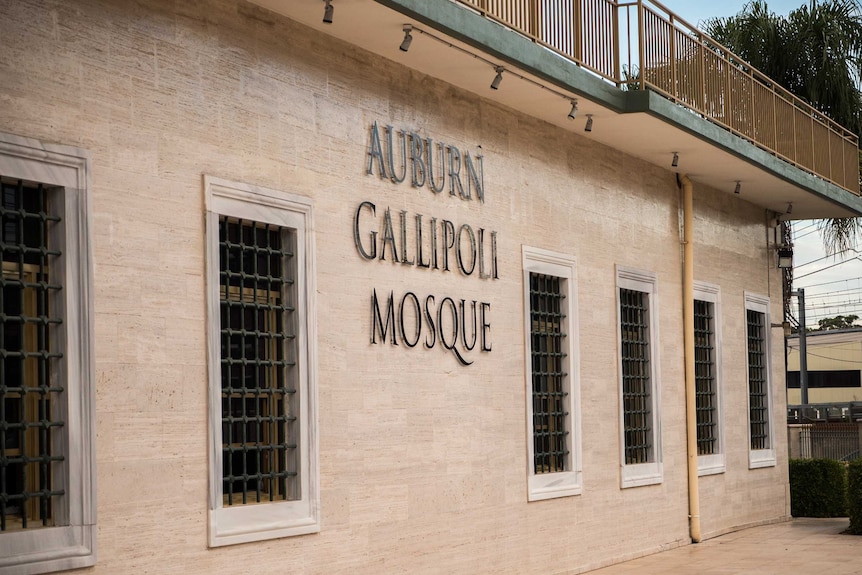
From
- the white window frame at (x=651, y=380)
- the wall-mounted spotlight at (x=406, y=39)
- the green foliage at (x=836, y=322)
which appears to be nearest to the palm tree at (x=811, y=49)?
the white window frame at (x=651, y=380)

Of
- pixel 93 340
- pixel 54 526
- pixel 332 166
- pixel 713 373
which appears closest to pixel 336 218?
pixel 332 166

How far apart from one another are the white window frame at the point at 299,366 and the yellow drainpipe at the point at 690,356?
8.04 meters

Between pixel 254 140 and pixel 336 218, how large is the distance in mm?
1144

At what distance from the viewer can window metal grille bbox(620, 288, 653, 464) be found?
15.1 meters

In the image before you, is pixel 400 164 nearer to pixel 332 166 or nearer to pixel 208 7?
pixel 332 166

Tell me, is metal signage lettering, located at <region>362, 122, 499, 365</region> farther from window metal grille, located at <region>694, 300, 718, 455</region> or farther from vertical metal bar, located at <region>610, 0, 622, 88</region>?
window metal grille, located at <region>694, 300, 718, 455</region>

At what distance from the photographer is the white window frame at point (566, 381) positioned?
12586mm

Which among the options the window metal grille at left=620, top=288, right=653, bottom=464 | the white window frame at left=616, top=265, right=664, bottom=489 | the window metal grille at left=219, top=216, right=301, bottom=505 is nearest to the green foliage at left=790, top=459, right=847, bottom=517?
the white window frame at left=616, top=265, right=664, bottom=489

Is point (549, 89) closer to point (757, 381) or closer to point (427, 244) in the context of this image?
point (427, 244)

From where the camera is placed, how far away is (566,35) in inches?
476

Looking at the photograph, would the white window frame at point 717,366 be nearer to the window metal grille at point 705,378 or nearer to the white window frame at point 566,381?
the window metal grille at point 705,378

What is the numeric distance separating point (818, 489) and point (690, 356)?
595 cm

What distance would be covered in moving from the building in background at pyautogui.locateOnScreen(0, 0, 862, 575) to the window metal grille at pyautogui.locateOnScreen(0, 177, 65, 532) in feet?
0.06

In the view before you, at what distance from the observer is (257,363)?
915 cm
